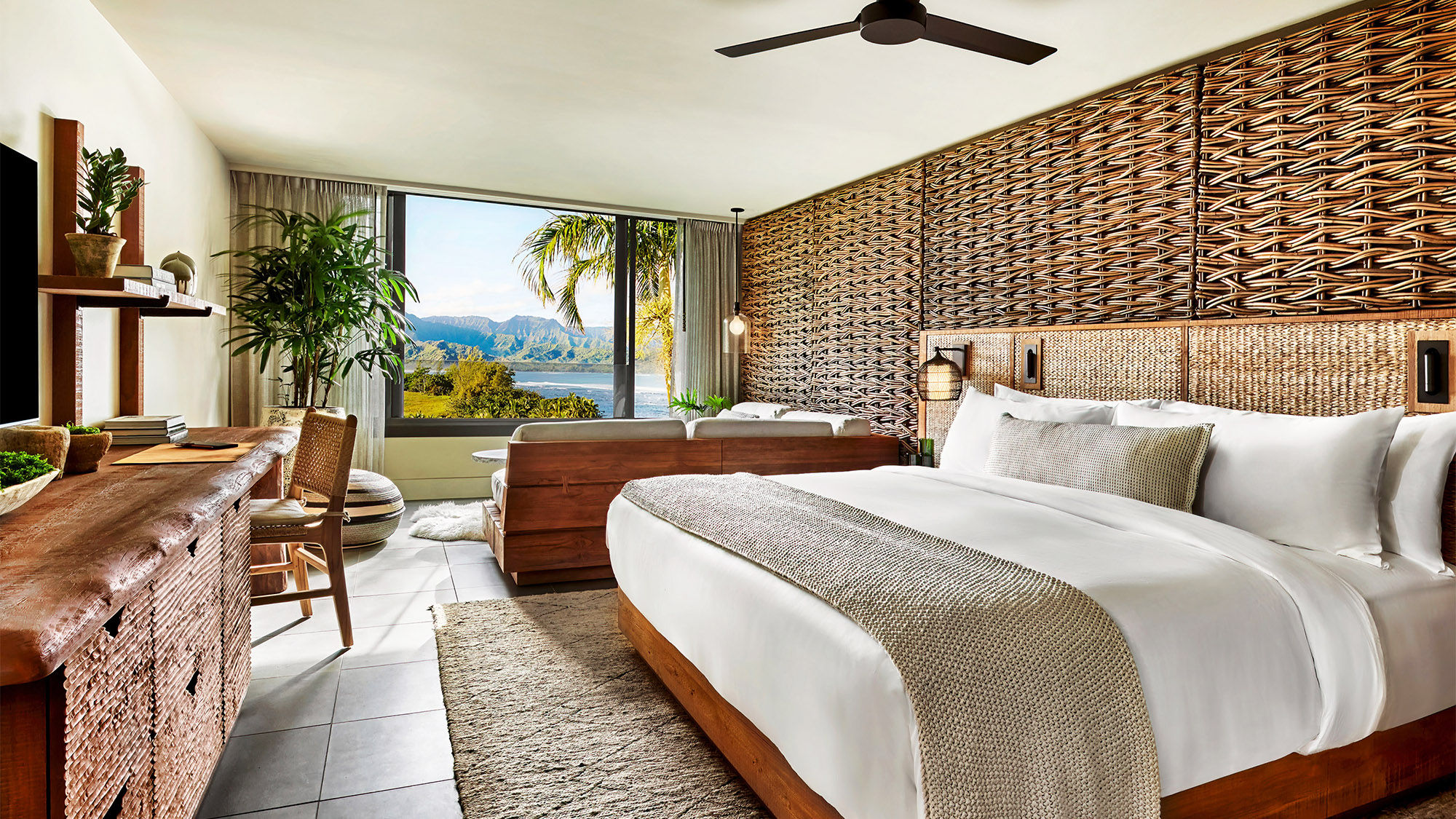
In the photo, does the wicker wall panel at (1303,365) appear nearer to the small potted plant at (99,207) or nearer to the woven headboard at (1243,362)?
the woven headboard at (1243,362)

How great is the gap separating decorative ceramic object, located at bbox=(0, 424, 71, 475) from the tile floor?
92 cm

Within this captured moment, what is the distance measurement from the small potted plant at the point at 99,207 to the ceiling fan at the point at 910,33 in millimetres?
2132

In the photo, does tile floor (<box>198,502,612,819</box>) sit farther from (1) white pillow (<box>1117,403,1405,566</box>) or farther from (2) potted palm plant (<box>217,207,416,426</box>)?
(1) white pillow (<box>1117,403,1405,566</box>)

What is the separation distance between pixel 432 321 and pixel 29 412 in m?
6.12

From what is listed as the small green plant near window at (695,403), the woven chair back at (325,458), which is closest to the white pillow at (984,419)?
the woven chair back at (325,458)

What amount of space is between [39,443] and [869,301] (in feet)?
14.8

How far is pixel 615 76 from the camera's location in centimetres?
363

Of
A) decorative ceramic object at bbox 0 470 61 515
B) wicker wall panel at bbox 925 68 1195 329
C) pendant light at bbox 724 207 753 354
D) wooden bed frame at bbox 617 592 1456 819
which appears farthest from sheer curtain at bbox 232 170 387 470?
wooden bed frame at bbox 617 592 1456 819

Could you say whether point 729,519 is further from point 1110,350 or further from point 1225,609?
point 1110,350

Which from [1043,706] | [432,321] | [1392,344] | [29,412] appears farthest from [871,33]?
[432,321]

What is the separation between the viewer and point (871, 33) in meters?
2.53

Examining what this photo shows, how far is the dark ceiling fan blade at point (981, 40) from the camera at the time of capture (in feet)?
8.09

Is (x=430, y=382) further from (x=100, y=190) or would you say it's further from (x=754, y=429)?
(x=100, y=190)

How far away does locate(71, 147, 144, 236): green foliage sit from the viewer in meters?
2.64
